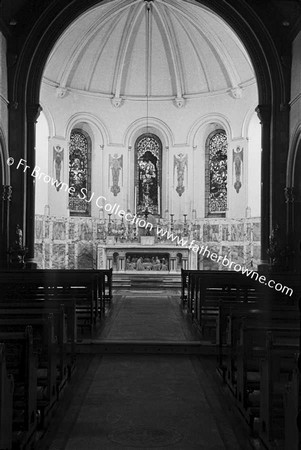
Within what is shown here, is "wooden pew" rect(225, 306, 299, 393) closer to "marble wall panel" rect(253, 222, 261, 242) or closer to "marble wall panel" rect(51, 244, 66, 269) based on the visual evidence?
"marble wall panel" rect(253, 222, 261, 242)

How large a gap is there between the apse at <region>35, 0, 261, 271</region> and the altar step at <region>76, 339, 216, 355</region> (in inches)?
504

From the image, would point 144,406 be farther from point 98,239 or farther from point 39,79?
point 98,239

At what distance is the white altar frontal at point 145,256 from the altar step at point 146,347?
41.1ft

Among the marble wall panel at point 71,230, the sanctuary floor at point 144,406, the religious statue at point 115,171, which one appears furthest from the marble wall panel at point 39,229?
the sanctuary floor at point 144,406

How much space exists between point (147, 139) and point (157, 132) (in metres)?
0.59

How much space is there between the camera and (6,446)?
4113mm

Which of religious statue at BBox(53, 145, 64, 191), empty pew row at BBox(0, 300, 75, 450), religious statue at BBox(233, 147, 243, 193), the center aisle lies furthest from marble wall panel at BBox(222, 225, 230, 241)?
empty pew row at BBox(0, 300, 75, 450)

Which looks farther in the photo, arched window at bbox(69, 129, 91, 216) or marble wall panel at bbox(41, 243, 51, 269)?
arched window at bbox(69, 129, 91, 216)

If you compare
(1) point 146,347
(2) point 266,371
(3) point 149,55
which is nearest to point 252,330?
(2) point 266,371

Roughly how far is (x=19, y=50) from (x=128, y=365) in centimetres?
1339

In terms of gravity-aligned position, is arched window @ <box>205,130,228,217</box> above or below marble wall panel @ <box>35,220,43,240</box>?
above

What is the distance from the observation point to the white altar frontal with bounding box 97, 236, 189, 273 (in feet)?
70.4

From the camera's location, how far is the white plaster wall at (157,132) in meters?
24.9

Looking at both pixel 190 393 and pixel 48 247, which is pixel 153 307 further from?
pixel 48 247
